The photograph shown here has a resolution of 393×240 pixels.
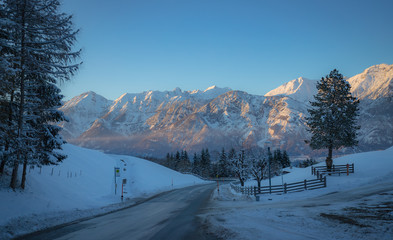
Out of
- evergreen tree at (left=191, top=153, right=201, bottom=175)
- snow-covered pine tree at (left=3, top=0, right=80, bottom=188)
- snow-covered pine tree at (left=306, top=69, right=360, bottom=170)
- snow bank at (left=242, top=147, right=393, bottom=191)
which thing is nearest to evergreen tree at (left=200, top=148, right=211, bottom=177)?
evergreen tree at (left=191, top=153, right=201, bottom=175)

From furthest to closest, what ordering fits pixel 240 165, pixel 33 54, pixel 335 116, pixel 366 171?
1. pixel 240 165
2. pixel 335 116
3. pixel 366 171
4. pixel 33 54

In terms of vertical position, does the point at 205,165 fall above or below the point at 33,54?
below

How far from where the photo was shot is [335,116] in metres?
28.0

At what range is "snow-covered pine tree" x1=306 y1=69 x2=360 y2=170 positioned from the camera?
1088 inches

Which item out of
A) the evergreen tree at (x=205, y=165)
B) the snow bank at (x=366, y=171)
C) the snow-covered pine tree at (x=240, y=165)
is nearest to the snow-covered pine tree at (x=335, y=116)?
Result: the snow bank at (x=366, y=171)

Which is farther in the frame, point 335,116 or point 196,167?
point 196,167

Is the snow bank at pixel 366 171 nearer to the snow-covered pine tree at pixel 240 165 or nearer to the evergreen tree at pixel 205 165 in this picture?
the snow-covered pine tree at pixel 240 165

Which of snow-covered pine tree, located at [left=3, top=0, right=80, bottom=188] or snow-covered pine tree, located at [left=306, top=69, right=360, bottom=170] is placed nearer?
snow-covered pine tree, located at [left=3, top=0, right=80, bottom=188]

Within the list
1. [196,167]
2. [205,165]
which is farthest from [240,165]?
[205,165]

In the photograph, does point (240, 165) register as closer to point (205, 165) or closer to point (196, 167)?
point (196, 167)

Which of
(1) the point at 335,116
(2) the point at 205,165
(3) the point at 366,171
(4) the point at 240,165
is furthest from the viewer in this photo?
(2) the point at 205,165

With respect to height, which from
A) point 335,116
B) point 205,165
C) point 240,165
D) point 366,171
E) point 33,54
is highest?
point 33,54

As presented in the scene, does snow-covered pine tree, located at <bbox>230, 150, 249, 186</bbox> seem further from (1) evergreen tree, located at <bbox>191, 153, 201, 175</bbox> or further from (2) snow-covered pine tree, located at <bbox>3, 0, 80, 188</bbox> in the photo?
(1) evergreen tree, located at <bbox>191, 153, 201, 175</bbox>

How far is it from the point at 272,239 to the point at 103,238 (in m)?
5.97
